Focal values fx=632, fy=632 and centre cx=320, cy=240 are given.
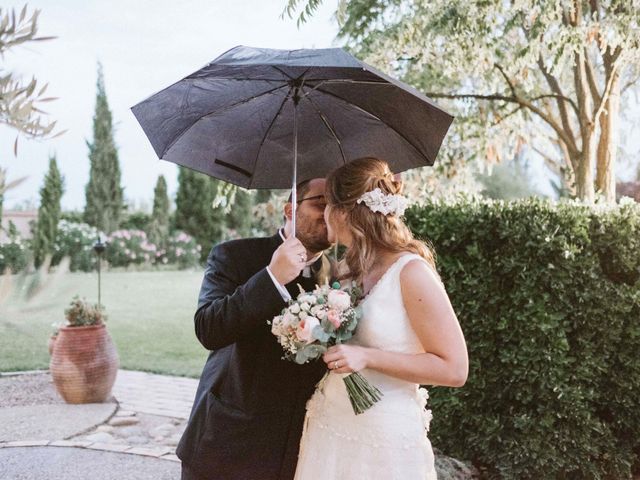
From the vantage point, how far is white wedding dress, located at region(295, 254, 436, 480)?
91.0 inches

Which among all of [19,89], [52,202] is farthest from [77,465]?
[52,202]

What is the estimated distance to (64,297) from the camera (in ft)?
3.38

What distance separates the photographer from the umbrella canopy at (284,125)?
2.80 metres

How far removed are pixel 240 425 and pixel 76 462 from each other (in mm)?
3000

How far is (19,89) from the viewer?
1183 millimetres

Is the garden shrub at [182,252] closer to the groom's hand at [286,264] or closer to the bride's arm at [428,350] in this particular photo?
the groom's hand at [286,264]

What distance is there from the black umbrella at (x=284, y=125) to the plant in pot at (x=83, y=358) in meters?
4.44

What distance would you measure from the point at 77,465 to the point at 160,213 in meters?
20.7

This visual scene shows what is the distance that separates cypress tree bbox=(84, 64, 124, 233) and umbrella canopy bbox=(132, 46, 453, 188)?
22953 millimetres

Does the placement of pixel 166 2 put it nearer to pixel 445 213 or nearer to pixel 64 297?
pixel 445 213

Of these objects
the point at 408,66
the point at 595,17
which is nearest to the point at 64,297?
the point at 595,17

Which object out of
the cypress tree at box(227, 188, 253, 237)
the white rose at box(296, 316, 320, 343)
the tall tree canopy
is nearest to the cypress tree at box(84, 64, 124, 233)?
the cypress tree at box(227, 188, 253, 237)

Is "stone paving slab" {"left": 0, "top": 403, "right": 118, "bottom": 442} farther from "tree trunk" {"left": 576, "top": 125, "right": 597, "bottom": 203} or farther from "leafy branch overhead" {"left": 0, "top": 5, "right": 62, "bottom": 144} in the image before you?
"tree trunk" {"left": 576, "top": 125, "right": 597, "bottom": 203}

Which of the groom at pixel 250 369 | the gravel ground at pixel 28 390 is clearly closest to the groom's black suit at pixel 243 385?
the groom at pixel 250 369
